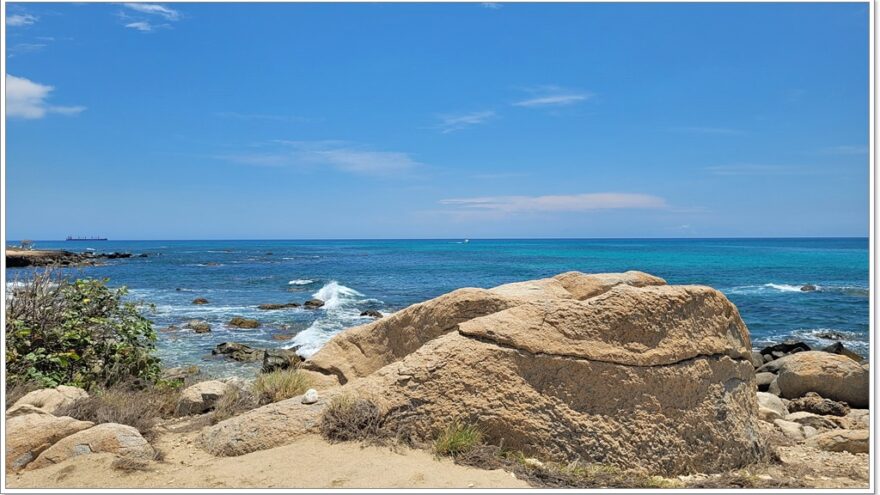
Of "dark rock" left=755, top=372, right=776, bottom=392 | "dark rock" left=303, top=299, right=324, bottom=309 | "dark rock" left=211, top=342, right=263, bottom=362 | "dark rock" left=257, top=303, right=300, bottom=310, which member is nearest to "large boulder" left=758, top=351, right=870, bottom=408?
"dark rock" left=755, top=372, right=776, bottom=392

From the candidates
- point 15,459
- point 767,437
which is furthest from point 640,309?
point 15,459

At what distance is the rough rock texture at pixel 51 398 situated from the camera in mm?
7574

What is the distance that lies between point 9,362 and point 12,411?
284 centimetres

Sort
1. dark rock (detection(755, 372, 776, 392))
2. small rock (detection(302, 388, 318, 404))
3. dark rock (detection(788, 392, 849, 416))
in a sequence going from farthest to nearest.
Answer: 1. dark rock (detection(755, 372, 776, 392))
2. dark rock (detection(788, 392, 849, 416))
3. small rock (detection(302, 388, 318, 404))

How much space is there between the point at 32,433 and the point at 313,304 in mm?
26311

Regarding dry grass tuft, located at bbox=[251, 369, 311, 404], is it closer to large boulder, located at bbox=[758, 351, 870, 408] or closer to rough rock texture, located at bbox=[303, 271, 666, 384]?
rough rock texture, located at bbox=[303, 271, 666, 384]

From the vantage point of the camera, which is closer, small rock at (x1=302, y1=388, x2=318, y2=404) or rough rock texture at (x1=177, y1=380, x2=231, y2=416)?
small rock at (x1=302, y1=388, x2=318, y2=404)

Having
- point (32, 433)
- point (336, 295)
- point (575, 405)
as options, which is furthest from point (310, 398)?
point (336, 295)

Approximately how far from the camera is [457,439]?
20.6ft

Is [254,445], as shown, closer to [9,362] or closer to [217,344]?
[9,362]

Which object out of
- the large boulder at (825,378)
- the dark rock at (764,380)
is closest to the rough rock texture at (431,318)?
the large boulder at (825,378)

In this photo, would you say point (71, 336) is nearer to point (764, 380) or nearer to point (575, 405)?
point (575, 405)

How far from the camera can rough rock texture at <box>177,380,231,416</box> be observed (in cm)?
873

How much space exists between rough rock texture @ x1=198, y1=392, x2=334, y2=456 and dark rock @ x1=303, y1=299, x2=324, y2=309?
25.3 m
